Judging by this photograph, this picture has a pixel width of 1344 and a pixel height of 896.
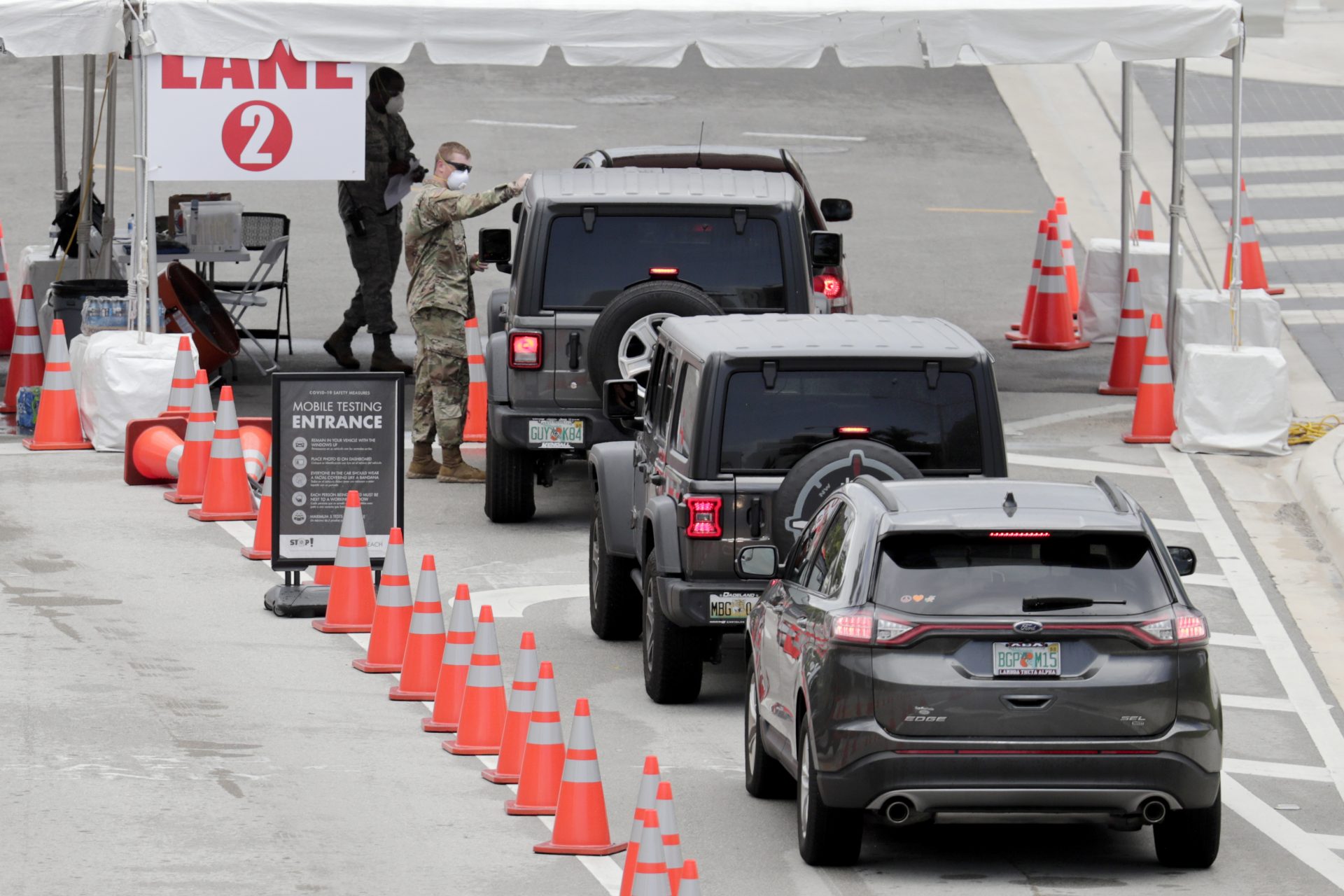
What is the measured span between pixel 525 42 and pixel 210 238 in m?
4.07

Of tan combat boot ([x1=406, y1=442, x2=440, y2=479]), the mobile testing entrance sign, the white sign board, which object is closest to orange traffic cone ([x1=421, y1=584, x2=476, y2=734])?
the mobile testing entrance sign

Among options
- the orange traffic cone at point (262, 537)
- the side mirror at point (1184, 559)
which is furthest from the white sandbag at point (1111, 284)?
the side mirror at point (1184, 559)

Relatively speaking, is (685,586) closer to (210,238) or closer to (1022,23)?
(1022,23)

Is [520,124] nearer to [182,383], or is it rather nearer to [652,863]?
[182,383]

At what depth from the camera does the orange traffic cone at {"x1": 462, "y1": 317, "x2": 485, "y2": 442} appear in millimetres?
17000

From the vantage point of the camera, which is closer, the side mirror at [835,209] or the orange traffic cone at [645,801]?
the orange traffic cone at [645,801]

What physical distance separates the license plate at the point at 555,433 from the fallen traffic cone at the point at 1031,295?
26.5ft

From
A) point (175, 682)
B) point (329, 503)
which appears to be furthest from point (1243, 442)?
point (175, 682)

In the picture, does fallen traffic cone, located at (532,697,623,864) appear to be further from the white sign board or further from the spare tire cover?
the white sign board

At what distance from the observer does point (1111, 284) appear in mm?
21516

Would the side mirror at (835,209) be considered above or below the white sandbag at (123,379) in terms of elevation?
above

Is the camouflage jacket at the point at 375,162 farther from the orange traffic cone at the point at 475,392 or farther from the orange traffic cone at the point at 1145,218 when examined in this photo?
the orange traffic cone at the point at 1145,218

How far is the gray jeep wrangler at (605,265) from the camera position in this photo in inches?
545

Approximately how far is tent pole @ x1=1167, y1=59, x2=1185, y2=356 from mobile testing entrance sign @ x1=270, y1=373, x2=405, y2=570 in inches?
325
